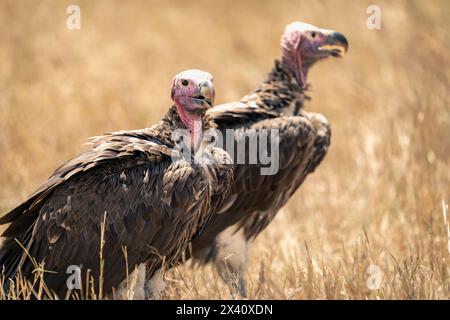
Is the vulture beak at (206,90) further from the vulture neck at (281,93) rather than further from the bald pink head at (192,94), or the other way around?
the vulture neck at (281,93)

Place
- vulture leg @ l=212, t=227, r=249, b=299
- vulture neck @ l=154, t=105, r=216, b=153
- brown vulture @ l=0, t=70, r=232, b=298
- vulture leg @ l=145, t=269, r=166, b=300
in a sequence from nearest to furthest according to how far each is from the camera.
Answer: brown vulture @ l=0, t=70, r=232, b=298
vulture neck @ l=154, t=105, r=216, b=153
vulture leg @ l=145, t=269, r=166, b=300
vulture leg @ l=212, t=227, r=249, b=299

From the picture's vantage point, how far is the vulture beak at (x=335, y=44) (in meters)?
8.52

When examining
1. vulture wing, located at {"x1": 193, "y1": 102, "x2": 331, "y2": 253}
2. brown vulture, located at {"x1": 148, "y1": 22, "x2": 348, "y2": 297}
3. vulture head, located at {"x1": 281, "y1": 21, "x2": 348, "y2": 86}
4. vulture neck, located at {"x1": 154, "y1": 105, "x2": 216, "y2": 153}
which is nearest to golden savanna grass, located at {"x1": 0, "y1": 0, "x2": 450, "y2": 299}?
brown vulture, located at {"x1": 148, "y1": 22, "x2": 348, "y2": 297}

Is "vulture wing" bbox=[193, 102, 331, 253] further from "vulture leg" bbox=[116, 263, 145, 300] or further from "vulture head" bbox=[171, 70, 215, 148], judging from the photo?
"vulture leg" bbox=[116, 263, 145, 300]

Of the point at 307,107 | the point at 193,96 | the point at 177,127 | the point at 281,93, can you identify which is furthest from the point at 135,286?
the point at 307,107

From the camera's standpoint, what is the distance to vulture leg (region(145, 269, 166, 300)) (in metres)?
6.84

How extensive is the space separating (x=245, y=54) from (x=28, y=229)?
1087cm

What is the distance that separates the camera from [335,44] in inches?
337

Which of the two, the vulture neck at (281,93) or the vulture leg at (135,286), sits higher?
the vulture neck at (281,93)

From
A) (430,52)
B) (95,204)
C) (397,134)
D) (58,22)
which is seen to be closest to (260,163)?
(95,204)

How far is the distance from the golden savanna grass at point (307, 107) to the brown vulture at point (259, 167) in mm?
247

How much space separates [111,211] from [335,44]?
9.73 ft

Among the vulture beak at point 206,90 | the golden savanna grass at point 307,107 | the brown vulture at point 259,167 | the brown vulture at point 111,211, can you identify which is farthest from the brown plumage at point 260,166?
the brown vulture at point 111,211
